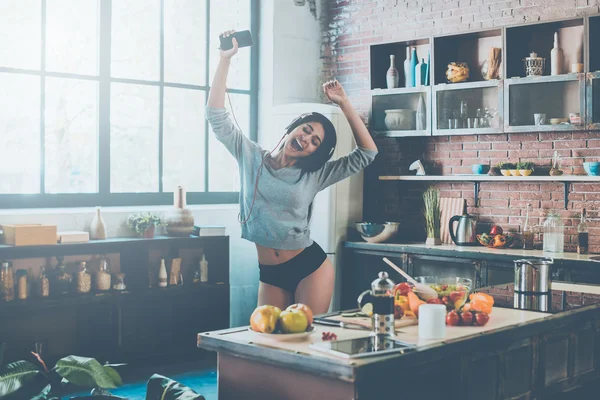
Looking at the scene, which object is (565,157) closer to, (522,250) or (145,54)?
(522,250)

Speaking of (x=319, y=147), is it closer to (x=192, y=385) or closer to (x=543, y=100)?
(x=192, y=385)

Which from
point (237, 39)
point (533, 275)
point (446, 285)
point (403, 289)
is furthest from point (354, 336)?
point (237, 39)

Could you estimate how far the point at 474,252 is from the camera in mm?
5957

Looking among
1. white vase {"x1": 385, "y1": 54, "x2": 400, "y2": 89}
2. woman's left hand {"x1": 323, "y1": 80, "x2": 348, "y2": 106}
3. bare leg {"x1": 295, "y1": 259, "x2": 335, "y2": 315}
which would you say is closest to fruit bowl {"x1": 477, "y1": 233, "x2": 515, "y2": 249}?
white vase {"x1": 385, "y1": 54, "x2": 400, "y2": 89}

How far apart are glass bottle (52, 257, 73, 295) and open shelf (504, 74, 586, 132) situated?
140 inches

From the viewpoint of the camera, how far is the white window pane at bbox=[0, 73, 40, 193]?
576 cm

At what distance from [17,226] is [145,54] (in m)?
1.98

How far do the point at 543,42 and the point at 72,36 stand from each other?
12.3 feet

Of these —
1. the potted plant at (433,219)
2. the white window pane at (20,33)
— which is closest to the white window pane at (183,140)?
the white window pane at (20,33)

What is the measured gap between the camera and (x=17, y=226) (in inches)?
210

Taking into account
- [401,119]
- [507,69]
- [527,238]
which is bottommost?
[527,238]

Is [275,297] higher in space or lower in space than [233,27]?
lower

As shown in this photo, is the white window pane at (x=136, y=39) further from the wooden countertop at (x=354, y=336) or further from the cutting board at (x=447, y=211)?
the wooden countertop at (x=354, y=336)

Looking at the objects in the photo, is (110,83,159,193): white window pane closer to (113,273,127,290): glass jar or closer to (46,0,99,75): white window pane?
(46,0,99,75): white window pane
